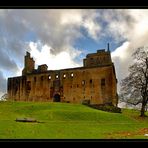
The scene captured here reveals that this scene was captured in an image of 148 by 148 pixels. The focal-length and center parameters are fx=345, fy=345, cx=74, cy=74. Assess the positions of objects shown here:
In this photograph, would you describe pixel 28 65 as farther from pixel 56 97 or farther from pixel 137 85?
pixel 137 85

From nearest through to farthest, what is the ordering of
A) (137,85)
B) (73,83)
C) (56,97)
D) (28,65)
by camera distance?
(137,85)
(73,83)
(56,97)
(28,65)

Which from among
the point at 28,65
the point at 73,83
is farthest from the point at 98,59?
the point at 28,65

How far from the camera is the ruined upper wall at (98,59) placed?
195ft

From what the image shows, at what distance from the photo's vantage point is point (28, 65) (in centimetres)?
6856

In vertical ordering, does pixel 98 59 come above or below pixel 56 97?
Result: above

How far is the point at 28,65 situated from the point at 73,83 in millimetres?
12165

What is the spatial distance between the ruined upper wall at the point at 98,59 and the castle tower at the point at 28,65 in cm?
1252

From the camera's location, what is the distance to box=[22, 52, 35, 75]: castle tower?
67.8 metres

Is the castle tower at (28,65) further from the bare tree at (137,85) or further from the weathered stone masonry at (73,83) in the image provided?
the bare tree at (137,85)

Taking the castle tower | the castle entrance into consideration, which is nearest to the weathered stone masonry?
the castle entrance
